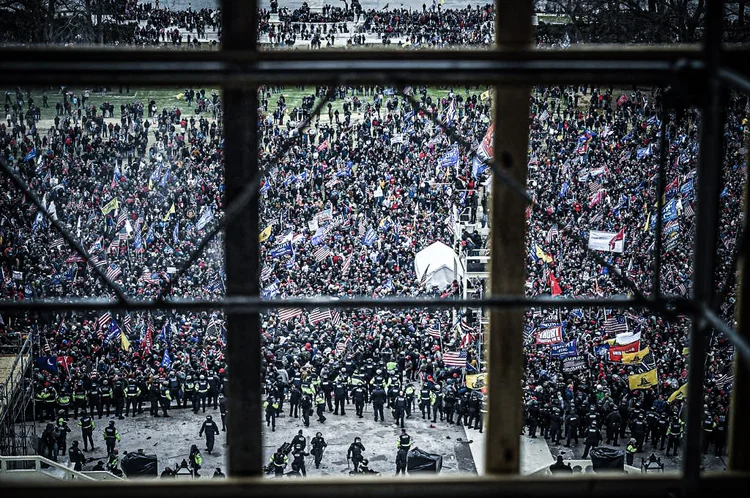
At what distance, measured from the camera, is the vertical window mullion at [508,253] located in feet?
19.4

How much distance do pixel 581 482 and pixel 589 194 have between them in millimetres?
27990

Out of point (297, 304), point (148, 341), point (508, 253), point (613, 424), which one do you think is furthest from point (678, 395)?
point (297, 304)

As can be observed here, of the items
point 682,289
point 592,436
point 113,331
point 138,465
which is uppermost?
point 682,289

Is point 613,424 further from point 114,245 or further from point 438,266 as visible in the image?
point 114,245

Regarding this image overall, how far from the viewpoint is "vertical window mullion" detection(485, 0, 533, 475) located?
5906 millimetres

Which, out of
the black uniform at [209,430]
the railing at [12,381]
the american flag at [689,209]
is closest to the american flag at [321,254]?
the black uniform at [209,430]

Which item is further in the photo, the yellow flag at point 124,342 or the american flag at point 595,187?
the american flag at point 595,187

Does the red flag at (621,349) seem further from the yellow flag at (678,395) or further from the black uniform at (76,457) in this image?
the black uniform at (76,457)

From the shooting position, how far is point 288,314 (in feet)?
74.5

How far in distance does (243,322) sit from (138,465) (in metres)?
12.5

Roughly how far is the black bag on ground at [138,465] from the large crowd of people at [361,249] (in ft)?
9.36

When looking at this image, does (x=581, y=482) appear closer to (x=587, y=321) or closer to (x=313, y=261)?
(x=587, y=321)

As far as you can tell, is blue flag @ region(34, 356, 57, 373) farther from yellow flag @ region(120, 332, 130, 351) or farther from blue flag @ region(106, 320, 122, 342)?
yellow flag @ region(120, 332, 130, 351)

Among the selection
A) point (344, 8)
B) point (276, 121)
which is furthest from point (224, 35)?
point (344, 8)
